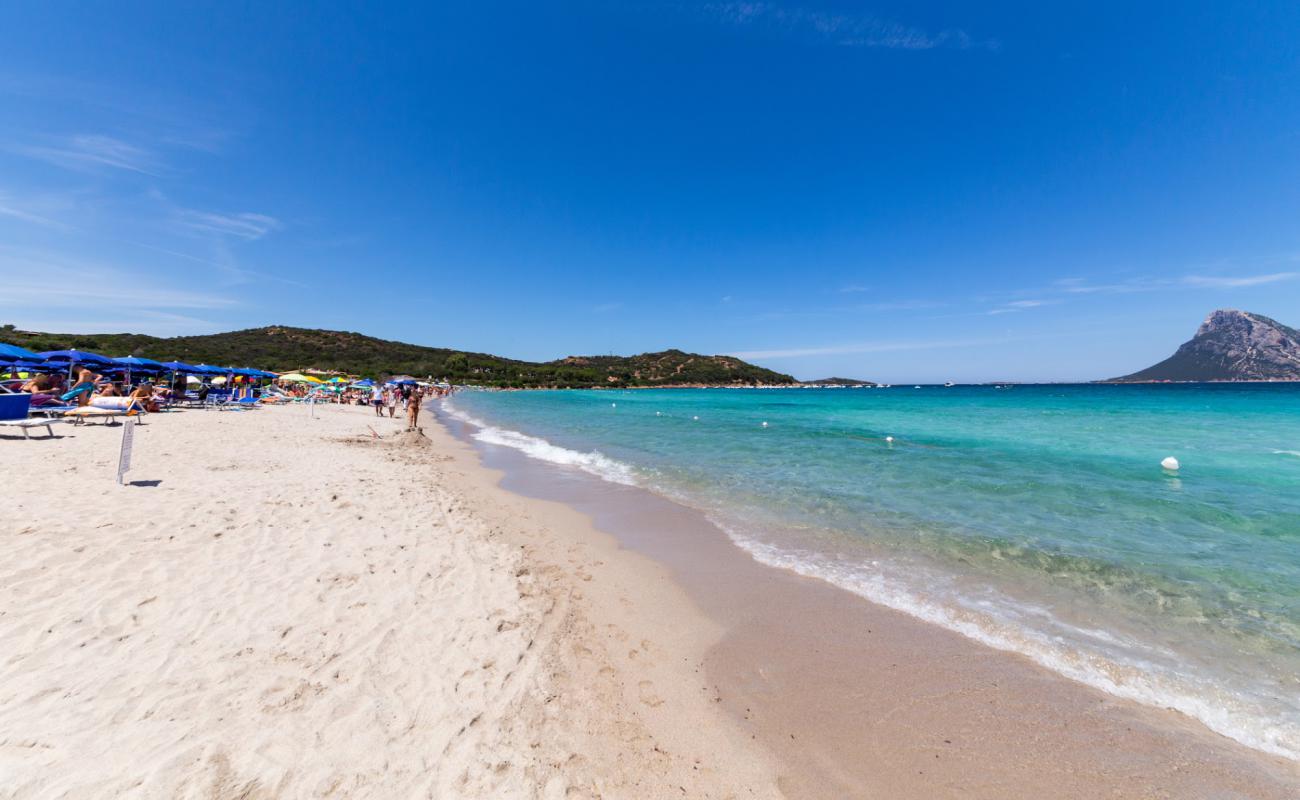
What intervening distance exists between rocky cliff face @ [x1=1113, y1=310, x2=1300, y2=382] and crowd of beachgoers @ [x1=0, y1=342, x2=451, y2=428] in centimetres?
20590

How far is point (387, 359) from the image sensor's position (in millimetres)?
91062

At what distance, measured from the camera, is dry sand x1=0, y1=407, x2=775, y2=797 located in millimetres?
2447

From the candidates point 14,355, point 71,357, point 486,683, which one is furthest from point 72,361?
point 486,683

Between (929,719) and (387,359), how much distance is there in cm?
10252

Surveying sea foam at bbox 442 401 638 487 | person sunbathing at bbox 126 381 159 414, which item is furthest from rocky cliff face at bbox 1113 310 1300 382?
person sunbathing at bbox 126 381 159 414

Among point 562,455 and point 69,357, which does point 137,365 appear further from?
point 562,455

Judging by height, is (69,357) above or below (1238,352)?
below

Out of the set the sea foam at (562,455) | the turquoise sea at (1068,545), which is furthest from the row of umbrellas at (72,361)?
the turquoise sea at (1068,545)

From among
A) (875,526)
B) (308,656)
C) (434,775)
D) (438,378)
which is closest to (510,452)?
(875,526)

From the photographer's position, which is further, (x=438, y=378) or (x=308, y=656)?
(x=438, y=378)

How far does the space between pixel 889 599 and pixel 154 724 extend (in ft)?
19.3

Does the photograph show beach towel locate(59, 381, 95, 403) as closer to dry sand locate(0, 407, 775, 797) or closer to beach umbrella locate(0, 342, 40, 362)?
beach umbrella locate(0, 342, 40, 362)

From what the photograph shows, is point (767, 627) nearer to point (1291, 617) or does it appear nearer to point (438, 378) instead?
point (1291, 617)

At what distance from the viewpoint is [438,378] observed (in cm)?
8831
